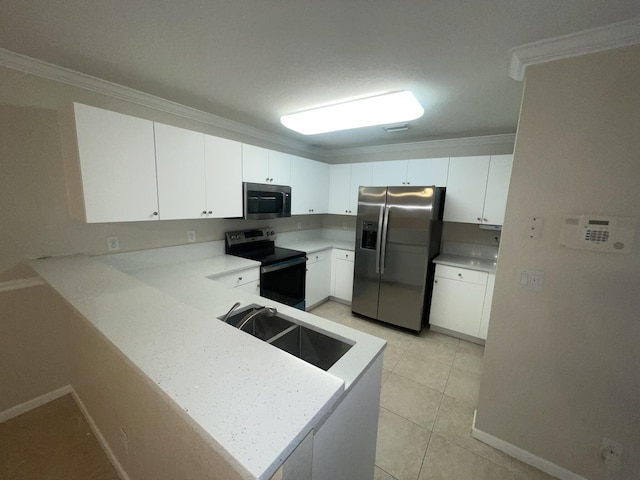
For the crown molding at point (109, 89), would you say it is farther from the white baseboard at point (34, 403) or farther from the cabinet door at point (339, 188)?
the white baseboard at point (34, 403)

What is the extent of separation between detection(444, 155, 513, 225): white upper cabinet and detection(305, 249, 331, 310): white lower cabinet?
5.65 feet

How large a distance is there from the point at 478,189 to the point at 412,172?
2.57 ft

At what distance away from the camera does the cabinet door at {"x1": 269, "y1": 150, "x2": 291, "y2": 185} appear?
285 centimetres

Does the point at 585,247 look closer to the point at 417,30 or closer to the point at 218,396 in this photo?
the point at 417,30

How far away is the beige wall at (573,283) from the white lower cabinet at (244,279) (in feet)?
6.55

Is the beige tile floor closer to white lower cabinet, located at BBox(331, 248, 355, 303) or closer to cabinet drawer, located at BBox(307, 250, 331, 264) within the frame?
white lower cabinet, located at BBox(331, 248, 355, 303)

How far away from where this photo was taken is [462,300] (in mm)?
2764

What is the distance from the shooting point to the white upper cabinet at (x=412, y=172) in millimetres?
2955

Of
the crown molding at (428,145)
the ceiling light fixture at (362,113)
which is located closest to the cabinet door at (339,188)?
the crown molding at (428,145)

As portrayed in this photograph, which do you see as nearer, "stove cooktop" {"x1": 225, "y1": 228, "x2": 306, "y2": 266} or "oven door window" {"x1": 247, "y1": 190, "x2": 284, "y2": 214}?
"oven door window" {"x1": 247, "y1": 190, "x2": 284, "y2": 214}

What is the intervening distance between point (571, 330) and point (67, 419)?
335 cm

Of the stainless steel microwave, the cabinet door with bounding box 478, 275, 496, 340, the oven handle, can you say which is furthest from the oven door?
the cabinet door with bounding box 478, 275, 496, 340

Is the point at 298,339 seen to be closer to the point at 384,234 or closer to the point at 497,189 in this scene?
the point at 384,234

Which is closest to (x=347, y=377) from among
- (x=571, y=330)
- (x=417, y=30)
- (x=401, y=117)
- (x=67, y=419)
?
(x=571, y=330)
